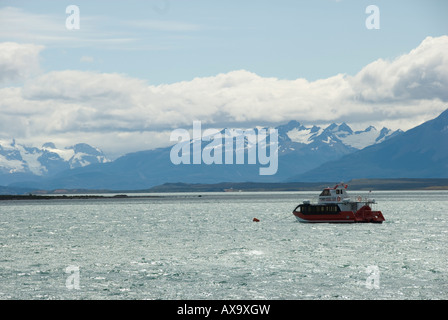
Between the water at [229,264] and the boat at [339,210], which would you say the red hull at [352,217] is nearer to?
the boat at [339,210]

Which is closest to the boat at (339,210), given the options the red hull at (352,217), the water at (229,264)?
the red hull at (352,217)

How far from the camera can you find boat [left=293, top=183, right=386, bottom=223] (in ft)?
425

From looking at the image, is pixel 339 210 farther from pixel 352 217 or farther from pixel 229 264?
pixel 229 264

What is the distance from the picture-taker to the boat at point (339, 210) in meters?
130

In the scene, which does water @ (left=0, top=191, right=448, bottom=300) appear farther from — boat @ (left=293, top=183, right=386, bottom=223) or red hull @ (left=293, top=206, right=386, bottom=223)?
boat @ (left=293, top=183, right=386, bottom=223)

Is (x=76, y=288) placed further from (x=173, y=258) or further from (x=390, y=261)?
(x=390, y=261)

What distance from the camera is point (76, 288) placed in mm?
54469

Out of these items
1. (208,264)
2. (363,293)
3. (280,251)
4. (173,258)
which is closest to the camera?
(363,293)

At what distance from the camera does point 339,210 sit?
426 ft

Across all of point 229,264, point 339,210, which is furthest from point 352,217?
point 229,264

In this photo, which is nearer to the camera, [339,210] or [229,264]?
[229,264]

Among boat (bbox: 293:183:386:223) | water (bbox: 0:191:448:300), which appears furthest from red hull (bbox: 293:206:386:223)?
water (bbox: 0:191:448:300)

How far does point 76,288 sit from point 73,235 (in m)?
59.7
